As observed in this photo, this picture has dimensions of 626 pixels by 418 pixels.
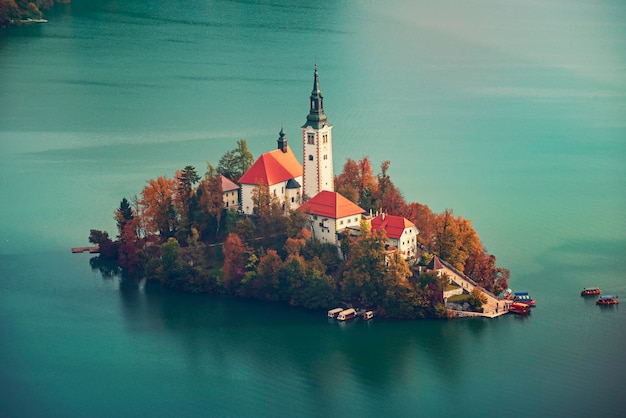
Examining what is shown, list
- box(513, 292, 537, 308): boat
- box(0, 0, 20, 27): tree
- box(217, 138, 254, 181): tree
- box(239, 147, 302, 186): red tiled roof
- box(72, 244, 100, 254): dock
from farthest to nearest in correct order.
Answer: box(0, 0, 20, 27): tree, box(217, 138, 254, 181): tree, box(72, 244, 100, 254): dock, box(239, 147, 302, 186): red tiled roof, box(513, 292, 537, 308): boat

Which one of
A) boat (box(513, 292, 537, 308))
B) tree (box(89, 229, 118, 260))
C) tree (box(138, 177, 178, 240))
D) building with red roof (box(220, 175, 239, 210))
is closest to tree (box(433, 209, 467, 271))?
boat (box(513, 292, 537, 308))

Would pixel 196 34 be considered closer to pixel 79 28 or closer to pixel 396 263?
pixel 79 28

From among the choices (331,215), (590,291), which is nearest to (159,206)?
(331,215)

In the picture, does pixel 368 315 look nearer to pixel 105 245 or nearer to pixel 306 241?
pixel 306 241

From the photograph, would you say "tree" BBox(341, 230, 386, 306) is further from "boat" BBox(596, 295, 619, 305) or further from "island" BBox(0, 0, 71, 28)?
"island" BBox(0, 0, 71, 28)

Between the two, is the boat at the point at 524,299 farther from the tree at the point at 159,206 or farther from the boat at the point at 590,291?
the tree at the point at 159,206

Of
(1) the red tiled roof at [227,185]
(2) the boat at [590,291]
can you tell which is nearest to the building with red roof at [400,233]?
(2) the boat at [590,291]
